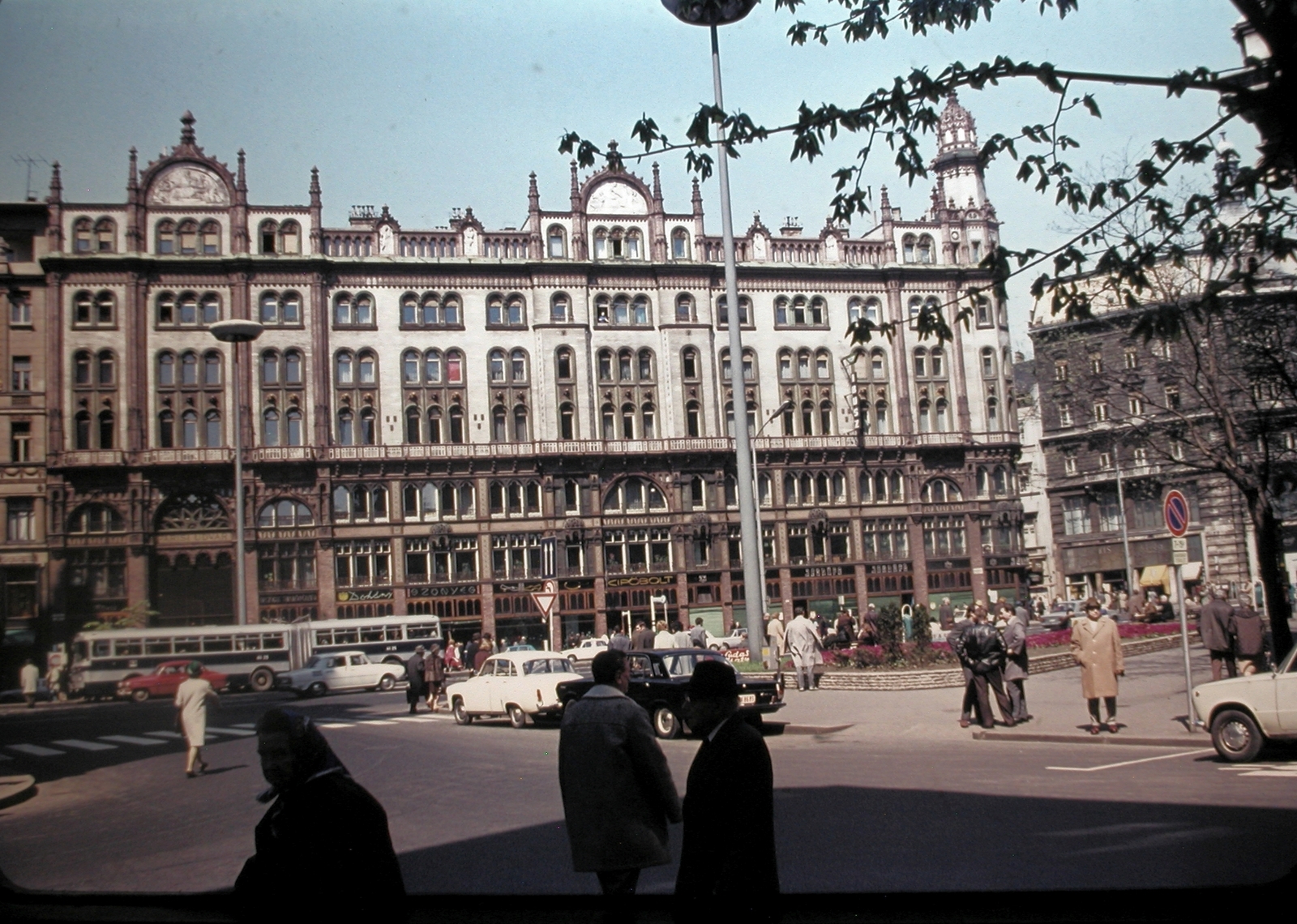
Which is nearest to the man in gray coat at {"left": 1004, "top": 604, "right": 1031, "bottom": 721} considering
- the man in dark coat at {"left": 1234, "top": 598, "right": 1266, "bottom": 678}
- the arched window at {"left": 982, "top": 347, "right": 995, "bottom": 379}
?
the man in dark coat at {"left": 1234, "top": 598, "right": 1266, "bottom": 678}

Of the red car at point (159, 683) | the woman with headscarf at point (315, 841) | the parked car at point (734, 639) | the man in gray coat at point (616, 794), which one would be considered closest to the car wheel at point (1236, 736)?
the man in gray coat at point (616, 794)

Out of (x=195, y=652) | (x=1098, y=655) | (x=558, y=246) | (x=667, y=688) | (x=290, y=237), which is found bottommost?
(x=667, y=688)

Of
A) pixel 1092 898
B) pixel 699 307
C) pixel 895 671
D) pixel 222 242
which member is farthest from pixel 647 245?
pixel 1092 898

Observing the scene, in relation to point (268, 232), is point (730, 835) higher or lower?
lower

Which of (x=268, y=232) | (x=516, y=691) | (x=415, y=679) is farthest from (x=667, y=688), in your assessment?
(x=268, y=232)

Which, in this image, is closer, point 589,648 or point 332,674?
point 332,674

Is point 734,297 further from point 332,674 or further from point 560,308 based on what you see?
point 560,308

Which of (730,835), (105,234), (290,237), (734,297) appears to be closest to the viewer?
(730,835)
